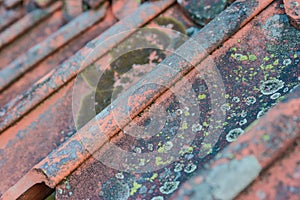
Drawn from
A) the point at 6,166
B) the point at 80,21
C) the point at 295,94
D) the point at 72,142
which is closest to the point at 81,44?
the point at 80,21

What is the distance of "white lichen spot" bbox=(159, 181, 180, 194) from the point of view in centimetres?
109

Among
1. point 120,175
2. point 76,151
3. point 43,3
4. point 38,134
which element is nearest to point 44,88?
point 38,134

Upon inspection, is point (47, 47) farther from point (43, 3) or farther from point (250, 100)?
point (250, 100)

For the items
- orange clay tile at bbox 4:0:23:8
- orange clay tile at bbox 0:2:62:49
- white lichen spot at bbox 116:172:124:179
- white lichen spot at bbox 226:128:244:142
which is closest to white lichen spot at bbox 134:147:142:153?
white lichen spot at bbox 116:172:124:179

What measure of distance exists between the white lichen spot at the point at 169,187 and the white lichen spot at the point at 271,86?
0.33 metres

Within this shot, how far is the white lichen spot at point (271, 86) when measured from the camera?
1178 mm

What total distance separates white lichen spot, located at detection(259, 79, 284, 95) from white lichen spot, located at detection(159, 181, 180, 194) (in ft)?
1.07

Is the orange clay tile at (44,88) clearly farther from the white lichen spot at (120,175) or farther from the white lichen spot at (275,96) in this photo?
the white lichen spot at (275,96)

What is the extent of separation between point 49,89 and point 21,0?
1.09 m

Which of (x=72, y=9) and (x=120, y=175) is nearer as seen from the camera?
(x=120, y=175)

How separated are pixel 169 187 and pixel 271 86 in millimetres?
369

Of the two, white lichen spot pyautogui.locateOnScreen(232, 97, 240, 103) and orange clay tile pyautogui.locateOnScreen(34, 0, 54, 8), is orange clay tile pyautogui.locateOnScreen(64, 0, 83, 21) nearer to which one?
orange clay tile pyautogui.locateOnScreen(34, 0, 54, 8)

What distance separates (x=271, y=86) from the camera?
1.19 metres

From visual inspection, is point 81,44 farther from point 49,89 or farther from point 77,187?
point 77,187
